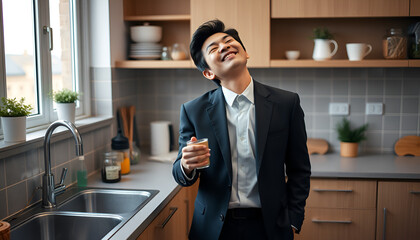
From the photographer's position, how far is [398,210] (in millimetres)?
2566

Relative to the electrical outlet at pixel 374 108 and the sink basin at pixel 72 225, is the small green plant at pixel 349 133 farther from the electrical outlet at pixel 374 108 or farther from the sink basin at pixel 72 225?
the sink basin at pixel 72 225

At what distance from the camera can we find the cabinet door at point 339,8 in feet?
8.70

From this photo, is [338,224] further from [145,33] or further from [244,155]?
[145,33]

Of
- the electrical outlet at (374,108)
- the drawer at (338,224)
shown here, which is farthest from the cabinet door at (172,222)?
the electrical outlet at (374,108)

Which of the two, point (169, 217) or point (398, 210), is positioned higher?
point (169, 217)

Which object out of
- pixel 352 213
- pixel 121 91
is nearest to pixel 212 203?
pixel 352 213

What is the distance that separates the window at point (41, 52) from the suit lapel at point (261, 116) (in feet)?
3.54

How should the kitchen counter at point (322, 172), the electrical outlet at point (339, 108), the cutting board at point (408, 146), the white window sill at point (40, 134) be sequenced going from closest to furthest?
the white window sill at point (40, 134), the kitchen counter at point (322, 172), the cutting board at point (408, 146), the electrical outlet at point (339, 108)

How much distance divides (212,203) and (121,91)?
1463mm

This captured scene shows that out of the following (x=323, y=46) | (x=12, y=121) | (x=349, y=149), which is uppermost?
(x=323, y=46)

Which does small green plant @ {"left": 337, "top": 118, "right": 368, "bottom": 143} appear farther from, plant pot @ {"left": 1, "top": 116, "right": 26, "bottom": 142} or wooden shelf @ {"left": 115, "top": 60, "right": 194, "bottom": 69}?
plant pot @ {"left": 1, "top": 116, "right": 26, "bottom": 142}

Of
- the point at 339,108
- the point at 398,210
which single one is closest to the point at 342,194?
the point at 398,210

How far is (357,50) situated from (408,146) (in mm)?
776

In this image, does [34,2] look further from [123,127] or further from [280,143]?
[280,143]
